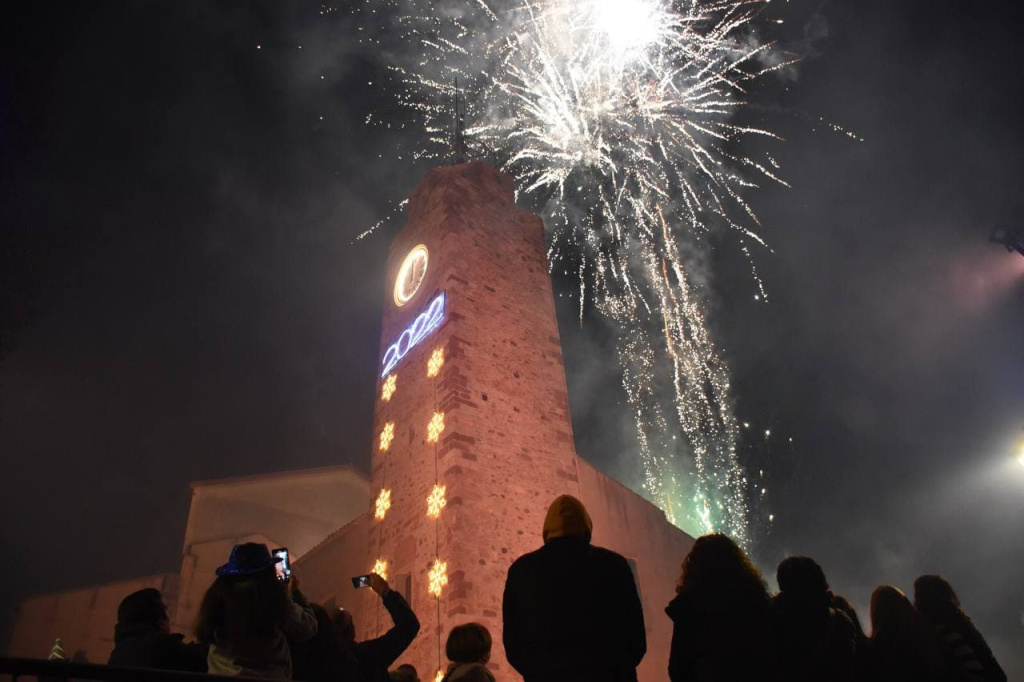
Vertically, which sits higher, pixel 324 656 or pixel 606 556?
pixel 606 556

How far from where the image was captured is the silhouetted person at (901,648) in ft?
10.0

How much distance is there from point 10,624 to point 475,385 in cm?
2299

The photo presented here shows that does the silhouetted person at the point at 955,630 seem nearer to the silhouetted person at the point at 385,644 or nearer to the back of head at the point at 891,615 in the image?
the back of head at the point at 891,615

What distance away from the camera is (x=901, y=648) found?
312 cm

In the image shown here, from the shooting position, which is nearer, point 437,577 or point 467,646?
point 467,646

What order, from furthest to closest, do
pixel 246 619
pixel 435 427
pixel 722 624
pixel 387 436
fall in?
pixel 387 436 → pixel 435 427 → pixel 722 624 → pixel 246 619

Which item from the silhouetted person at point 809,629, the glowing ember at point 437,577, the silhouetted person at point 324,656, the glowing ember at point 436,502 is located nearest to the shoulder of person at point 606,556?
the silhouetted person at point 809,629

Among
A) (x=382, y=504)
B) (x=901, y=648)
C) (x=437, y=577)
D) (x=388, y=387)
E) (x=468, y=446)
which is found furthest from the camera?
(x=388, y=387)

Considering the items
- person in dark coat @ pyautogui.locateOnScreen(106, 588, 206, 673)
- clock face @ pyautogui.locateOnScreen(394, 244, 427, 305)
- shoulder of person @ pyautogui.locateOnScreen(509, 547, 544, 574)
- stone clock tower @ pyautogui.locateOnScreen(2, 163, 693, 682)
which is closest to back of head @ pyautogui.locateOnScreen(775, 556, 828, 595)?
shoulder of person @ pyautogui.locateOnScreen(509, 547, 544, 574)

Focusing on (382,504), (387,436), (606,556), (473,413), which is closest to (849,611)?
(606,556)

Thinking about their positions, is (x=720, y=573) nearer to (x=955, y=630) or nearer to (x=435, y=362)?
(x=955, y=630)

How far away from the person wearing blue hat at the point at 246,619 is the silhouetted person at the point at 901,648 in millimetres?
2869

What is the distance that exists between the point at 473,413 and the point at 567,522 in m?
6.75

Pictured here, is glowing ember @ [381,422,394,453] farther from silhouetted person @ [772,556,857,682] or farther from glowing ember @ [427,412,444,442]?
silhouetted person @ [772,556,857,682]
